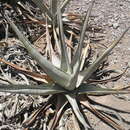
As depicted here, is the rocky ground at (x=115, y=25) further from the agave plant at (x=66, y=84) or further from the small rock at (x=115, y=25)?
the agave plant at (x=66, y=84)

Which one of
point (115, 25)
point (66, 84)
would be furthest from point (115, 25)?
point (66, 84)

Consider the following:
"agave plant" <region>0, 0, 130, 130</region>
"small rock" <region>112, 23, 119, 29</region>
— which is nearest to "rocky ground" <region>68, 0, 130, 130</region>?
"small rock" <region>112, 23, 119, 29</region>

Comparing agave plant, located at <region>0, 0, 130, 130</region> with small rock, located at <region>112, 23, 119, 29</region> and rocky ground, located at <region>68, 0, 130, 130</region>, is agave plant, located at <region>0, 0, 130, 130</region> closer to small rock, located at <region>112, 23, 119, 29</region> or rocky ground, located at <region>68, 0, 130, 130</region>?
rocky ground, located at <region>68, 0, 130, 130</region>

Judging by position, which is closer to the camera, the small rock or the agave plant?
the agave plant

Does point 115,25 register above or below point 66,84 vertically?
above

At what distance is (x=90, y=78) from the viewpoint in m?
3.07

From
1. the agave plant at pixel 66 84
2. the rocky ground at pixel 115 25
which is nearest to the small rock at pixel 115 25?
the rocky ground at pixel 115 25

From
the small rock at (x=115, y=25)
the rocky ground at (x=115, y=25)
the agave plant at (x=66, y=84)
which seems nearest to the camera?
the agave plant at (x=66, y=84)

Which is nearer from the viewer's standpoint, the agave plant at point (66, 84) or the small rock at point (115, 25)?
the agave plant at point (66, 84)

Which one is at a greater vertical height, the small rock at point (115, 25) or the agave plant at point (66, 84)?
the small rock at point (115, 25)

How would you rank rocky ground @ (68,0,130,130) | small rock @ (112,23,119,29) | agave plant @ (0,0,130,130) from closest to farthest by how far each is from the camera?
agave plant @ (0,0,130,130), rocky ground @ (68,0,130,130), small rock @ (112,23,119,29)

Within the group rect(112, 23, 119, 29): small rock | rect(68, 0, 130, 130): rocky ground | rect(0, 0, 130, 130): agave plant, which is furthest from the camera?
rect(112, 23, 119, 29): small rock

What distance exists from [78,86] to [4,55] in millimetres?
727

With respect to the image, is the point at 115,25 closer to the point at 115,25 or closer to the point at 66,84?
the point at 115,25
